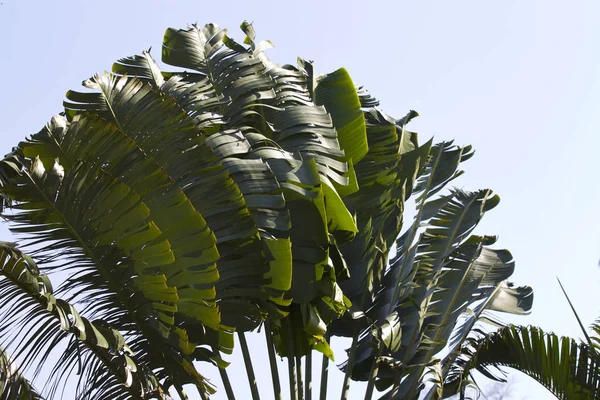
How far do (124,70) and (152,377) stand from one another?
373cm

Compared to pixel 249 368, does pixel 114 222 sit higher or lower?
higher

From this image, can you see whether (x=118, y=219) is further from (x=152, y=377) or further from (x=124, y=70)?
(x=124, y=70)

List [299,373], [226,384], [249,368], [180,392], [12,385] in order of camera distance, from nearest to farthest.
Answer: [12,385], [180,392], [226,384], [249,368], [299,373]

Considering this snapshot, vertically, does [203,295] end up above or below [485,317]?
above

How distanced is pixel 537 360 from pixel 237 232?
10.9ft

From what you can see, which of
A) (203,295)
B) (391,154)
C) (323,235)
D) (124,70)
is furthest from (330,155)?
(124,70)

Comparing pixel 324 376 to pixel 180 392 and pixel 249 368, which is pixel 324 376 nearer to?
pixel 249 368

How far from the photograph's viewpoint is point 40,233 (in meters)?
6.06

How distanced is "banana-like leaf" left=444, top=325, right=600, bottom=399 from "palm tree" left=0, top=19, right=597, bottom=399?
46 mm

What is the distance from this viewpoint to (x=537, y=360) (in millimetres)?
7812

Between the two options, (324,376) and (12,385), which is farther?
(324,376)

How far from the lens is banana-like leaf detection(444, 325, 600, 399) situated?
24.1 feet

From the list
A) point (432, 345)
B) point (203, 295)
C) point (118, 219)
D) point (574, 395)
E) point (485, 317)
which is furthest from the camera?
point (485, 317)

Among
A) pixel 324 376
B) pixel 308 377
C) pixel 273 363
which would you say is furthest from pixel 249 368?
pixel 324 376
